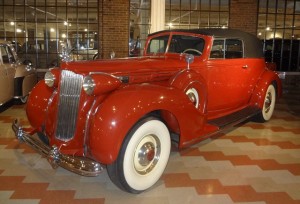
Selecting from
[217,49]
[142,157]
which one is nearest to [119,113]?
[142,157]

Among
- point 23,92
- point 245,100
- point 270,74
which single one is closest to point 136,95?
point 245,100

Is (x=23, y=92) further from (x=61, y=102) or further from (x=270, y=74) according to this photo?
(x=270, y=74)

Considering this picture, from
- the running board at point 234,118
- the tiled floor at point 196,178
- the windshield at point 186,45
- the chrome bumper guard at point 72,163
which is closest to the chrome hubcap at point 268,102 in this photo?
the running board at point 234,118

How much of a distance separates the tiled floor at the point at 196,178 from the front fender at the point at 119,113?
57cm

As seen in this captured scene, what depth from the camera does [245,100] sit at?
17.8 ft

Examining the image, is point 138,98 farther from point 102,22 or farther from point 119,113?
point 102,22

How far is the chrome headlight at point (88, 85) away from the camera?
305 cm

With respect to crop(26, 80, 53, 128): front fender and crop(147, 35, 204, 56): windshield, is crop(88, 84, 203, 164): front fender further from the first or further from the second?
crop(147, 35, 204, 56): windshield

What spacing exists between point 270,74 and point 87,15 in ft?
21.6

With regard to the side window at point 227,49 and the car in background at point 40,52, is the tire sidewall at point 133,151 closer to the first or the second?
the side window at point 227,49

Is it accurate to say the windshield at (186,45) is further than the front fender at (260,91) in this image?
No

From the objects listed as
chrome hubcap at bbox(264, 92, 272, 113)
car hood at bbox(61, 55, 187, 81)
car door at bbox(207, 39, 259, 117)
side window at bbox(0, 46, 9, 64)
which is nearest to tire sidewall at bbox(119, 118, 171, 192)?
car hood at bbox(61, 55, 187, 81)

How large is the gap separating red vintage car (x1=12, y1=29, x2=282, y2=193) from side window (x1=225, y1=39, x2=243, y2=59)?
0.25 feet

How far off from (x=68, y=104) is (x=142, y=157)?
927 mm
